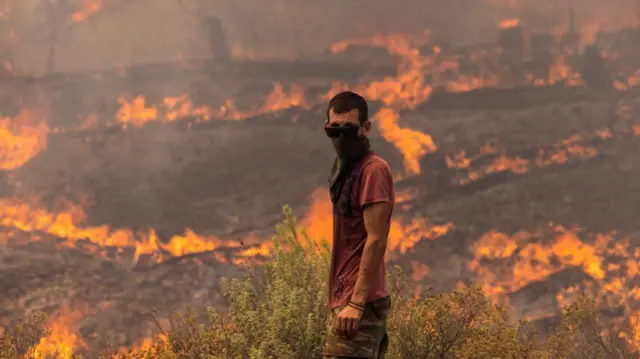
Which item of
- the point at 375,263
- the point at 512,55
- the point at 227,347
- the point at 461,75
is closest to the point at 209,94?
the point at 461,75

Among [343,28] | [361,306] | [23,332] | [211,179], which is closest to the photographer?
[361,306]

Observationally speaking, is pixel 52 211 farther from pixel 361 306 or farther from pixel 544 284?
pixel 361 306

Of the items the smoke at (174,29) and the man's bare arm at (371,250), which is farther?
the smoke at (174,29)

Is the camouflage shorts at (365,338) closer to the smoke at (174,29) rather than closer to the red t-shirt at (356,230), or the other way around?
the red t-shirt at (356,230)

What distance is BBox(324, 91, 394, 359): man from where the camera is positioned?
2.22 meters

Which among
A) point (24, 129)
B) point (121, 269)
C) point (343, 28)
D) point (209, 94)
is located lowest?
point (121, 269)

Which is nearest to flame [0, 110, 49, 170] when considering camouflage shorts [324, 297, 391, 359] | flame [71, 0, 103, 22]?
flame [71, 0, 103, 22]

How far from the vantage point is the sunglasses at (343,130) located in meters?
2.42

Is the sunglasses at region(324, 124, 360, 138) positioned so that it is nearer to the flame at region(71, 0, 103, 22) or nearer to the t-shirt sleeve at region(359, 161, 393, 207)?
the t-shirt sleeve at region(359, 161, 393, 207)

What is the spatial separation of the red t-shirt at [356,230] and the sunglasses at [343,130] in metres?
0.14

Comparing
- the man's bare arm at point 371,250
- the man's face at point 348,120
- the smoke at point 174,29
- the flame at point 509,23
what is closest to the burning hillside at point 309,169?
the flame at point 509,23

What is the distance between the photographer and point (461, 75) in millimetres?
34156

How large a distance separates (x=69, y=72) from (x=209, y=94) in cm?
941

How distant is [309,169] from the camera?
29.2m
